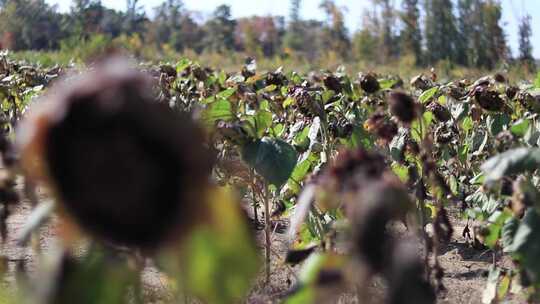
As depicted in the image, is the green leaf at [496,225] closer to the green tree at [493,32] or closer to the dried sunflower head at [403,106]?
the dried sunflower head at [403,106]

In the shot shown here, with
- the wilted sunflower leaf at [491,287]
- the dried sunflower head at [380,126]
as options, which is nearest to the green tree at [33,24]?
the wilted sunflower leaf at [491,287]

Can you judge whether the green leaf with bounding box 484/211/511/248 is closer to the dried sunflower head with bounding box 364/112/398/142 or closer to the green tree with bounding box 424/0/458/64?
the dried sunflower head with bounding box 364/112/398/142

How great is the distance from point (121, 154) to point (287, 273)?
2162 millimetres

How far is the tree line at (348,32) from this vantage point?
83.2 feet

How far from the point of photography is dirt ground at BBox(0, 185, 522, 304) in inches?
89.0

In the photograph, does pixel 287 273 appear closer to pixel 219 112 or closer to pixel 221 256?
Result: pixel 219 112

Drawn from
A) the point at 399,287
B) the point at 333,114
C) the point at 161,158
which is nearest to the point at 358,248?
the point at 399,287

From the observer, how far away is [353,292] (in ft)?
7.34

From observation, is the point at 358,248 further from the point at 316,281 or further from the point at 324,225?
the point at 324,225

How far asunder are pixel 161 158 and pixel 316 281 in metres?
0.19

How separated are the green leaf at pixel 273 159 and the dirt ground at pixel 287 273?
35 centimetres

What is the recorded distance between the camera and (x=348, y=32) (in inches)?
1489

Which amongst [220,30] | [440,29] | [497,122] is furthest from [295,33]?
[497,122]

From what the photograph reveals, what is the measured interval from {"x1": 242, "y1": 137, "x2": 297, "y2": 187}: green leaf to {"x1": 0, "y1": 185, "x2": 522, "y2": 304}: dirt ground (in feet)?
1.15
